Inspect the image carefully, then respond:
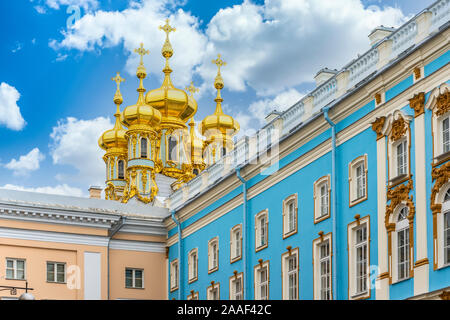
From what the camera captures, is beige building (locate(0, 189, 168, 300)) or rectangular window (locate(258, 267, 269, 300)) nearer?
rectangular window (locate(258, 267, 269, 300))

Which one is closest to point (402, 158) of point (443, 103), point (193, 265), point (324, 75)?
point (443, 103)

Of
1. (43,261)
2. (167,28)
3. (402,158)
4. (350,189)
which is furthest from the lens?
(167,28)

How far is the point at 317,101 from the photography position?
106 feet

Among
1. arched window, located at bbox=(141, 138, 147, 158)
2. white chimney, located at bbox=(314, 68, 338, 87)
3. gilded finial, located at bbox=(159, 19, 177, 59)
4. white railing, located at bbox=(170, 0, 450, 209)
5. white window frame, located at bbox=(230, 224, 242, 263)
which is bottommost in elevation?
white window frame, located at bbox=(230, 224, 242, 263)

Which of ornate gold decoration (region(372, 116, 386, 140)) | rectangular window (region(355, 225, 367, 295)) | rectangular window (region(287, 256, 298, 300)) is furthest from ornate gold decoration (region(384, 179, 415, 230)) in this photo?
rectangular window (region(287, 256, 298, 300))

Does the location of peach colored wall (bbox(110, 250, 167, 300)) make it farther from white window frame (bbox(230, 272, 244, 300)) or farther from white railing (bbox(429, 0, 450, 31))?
white railing (bbox(429, 0, 450, 31))

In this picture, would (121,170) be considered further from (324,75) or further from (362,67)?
(362,67)

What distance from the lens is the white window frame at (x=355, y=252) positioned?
28.4m

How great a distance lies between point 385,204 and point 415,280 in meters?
2.53

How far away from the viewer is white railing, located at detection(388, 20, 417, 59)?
27.3m

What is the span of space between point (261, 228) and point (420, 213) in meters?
10.0

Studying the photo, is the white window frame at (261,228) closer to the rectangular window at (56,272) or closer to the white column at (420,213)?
the white column at (420,213)

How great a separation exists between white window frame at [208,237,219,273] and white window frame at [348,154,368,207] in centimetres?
996
